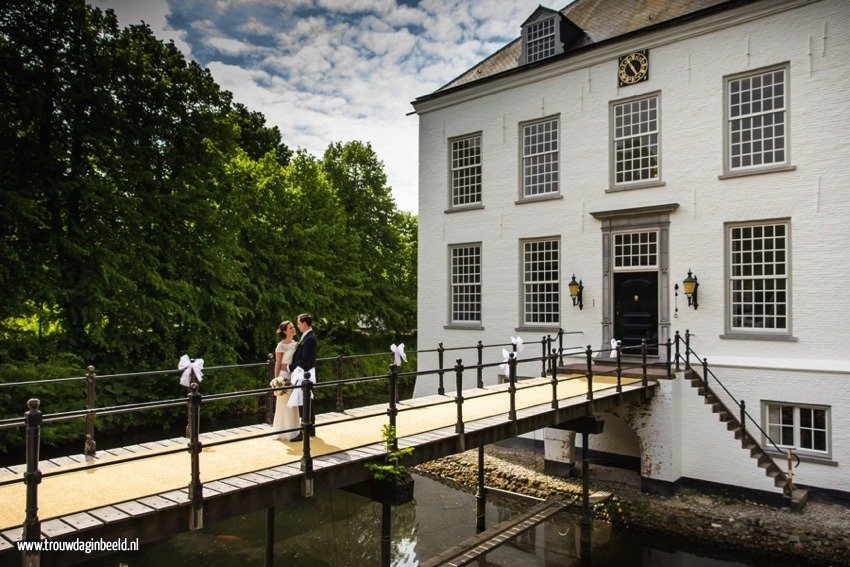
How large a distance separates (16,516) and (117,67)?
16.8m

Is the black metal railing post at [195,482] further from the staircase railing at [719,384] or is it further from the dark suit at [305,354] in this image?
the staircase railing at [719,384]

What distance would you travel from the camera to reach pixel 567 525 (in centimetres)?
1267

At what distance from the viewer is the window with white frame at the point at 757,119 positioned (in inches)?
540

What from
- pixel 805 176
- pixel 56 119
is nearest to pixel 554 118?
pixel 805 176

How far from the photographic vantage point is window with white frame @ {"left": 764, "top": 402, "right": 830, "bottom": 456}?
1277cm

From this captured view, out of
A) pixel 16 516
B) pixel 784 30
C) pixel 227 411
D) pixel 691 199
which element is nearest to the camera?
pixel 16 516

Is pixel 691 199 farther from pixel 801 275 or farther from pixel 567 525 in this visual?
pixel 567 525

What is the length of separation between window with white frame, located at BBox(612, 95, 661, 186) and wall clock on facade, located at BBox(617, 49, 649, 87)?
55cm

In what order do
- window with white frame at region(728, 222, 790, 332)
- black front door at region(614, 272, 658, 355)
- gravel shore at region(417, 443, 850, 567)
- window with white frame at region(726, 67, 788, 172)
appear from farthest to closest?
black front door at region(614, 272, 658, 355), window with white frame at region(726, 67, 788, 172), window with white frame at region(728, 222, 790, 332), gravel shore at region(417, 443, 850, 567)

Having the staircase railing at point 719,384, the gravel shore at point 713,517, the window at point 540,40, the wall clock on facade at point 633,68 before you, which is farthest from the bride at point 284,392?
the window at point 540,40

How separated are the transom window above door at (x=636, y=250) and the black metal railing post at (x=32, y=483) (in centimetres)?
1404

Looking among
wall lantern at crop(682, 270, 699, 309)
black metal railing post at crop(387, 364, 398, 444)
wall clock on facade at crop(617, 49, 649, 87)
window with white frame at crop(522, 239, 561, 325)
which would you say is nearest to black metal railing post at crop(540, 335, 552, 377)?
window with white frame at crop(522, 239, 561, 325)

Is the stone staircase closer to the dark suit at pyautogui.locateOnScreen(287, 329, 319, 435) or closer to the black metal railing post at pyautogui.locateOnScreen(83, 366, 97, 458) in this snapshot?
the dark suit at pyautogui.locateOnScreen(287, 329, 319, 435)

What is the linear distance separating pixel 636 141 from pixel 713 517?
9.51 m
